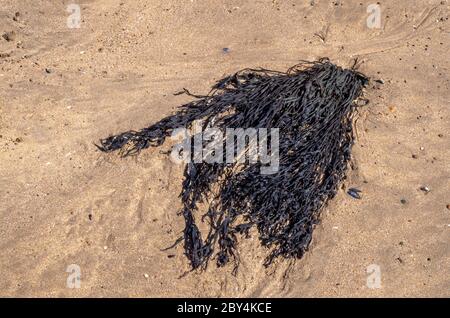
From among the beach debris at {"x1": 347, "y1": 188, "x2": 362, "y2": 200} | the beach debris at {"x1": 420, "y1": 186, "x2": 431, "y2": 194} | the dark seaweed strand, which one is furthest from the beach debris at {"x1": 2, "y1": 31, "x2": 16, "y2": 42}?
the beach debris at {"x1": 420, "y1": 186, "x2": 431, "y2": 194}

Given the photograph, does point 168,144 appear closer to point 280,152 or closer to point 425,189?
point 280,152

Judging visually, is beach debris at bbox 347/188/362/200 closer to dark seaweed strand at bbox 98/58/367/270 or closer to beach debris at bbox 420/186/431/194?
dark seaweed strand at bbox 98/58/367/270

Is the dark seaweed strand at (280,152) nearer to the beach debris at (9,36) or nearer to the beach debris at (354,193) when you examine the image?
the beach debris at (354,193)

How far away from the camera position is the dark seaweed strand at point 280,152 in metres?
4.77

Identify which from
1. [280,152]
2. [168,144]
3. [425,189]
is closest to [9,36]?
[168,144]

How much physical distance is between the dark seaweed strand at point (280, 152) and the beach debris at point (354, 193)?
4.5 inches

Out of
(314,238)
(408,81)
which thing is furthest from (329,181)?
(408,81)

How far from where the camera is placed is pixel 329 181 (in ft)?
16.2

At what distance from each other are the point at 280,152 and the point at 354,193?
0.69m

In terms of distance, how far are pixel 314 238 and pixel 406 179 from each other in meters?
0.93

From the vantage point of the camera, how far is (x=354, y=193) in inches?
193

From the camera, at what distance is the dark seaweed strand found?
477 centimetres

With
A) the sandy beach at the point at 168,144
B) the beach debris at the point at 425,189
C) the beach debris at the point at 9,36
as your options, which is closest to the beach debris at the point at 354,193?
the sandy beach at the point at 168,144

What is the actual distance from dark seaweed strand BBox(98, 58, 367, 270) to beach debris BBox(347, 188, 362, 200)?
11 cm
